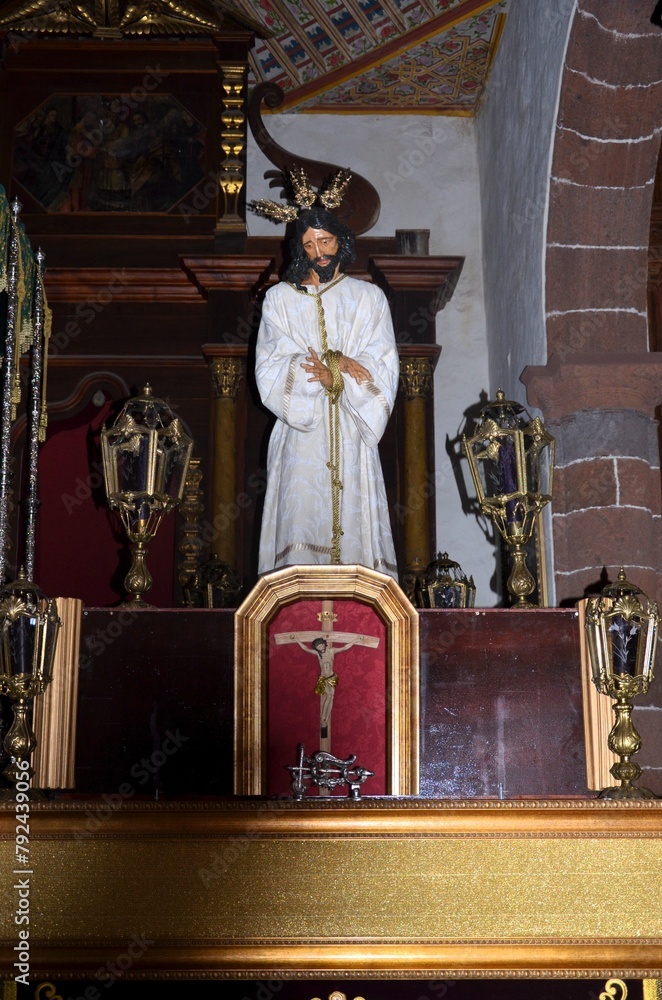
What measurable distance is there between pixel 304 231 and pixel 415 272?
7.18ft

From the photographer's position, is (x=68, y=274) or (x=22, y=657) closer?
(x=22, y=657)

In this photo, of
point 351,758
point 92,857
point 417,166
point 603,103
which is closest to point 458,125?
point 417,166

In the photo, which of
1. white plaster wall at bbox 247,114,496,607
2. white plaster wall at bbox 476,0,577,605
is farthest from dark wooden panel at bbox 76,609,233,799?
white plaster wall at bbox 247,114,496,607

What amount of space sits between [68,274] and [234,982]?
4.97 m

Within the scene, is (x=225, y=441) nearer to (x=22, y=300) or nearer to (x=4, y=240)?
(x=22, y=300)

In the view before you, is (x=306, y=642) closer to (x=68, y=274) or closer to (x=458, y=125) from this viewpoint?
(x=68, y=274)

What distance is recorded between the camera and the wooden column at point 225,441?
284 inches

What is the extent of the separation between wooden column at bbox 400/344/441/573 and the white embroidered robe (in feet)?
6.21

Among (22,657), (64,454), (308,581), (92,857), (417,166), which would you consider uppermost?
(417,166)

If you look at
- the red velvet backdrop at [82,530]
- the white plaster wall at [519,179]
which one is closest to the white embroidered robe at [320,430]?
the white plaster wall at [519,179]

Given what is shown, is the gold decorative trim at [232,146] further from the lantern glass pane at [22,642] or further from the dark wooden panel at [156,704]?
the lantern glass pane at [22,642]

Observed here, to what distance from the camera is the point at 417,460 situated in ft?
24.4

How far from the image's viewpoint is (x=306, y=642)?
14.6 feet

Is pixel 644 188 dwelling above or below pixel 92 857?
above
